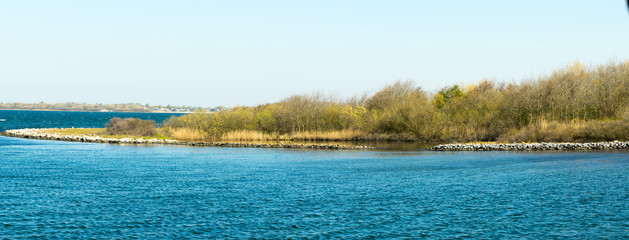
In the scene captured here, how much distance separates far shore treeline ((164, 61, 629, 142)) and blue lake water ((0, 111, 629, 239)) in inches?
800

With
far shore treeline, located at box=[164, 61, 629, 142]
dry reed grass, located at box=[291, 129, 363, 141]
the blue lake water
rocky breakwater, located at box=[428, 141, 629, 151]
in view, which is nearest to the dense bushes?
far shore treeline, located at box=[164, 61, 629, 142]

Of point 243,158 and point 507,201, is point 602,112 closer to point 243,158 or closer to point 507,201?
point 243,158

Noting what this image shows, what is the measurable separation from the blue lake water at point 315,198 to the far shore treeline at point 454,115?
66.7ft

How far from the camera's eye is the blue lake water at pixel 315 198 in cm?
1934

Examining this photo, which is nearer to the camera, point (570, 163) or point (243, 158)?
point (570, 163)

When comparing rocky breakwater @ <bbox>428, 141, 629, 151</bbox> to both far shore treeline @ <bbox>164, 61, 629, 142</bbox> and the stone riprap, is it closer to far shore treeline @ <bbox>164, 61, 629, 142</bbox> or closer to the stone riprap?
far shore treeline @ <bbox>164, 61, 629, 142</bbox>

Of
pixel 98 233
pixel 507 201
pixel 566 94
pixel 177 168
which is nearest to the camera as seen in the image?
pixel 98 233

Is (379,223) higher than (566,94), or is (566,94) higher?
(566,94)

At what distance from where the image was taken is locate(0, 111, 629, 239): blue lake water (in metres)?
19.3

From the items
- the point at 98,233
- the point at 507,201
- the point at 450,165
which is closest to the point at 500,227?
the point at 507,201

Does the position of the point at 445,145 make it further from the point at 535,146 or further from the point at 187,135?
the point at 187,135

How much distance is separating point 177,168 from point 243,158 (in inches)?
375

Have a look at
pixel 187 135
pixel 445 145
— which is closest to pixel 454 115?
pixel 445 145

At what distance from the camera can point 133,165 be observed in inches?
1583
